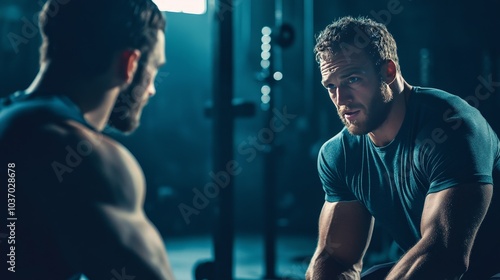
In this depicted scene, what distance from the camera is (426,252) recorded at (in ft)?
5.17

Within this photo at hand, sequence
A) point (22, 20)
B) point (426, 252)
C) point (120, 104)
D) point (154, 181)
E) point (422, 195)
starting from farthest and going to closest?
point (154, 181) < point (22, 20) < point (422, 195) < point (426, 252) < point (120, 104)

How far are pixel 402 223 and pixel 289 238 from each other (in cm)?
390

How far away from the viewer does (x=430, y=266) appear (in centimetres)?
156

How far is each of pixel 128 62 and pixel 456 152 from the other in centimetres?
100

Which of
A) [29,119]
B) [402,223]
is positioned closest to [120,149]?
[29,119]

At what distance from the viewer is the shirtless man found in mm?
982

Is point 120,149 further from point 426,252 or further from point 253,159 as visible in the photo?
point 253,159

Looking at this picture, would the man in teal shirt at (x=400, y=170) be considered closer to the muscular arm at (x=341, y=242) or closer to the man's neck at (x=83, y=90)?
the muscular arm at (x=341, y=242)

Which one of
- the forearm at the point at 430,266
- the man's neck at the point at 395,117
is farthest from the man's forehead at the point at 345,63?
the forearm at the point at 430,266

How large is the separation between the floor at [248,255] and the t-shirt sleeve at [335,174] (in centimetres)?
146

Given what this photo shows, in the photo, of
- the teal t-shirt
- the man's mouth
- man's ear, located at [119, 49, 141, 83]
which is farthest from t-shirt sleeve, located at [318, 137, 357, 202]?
man's ear, located at [119, 49, 141, 83]

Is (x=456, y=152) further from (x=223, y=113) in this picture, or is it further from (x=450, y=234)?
(x=223, y=113)

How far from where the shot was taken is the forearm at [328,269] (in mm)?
1884

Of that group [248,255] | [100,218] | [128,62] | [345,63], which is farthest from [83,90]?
[248,255]
